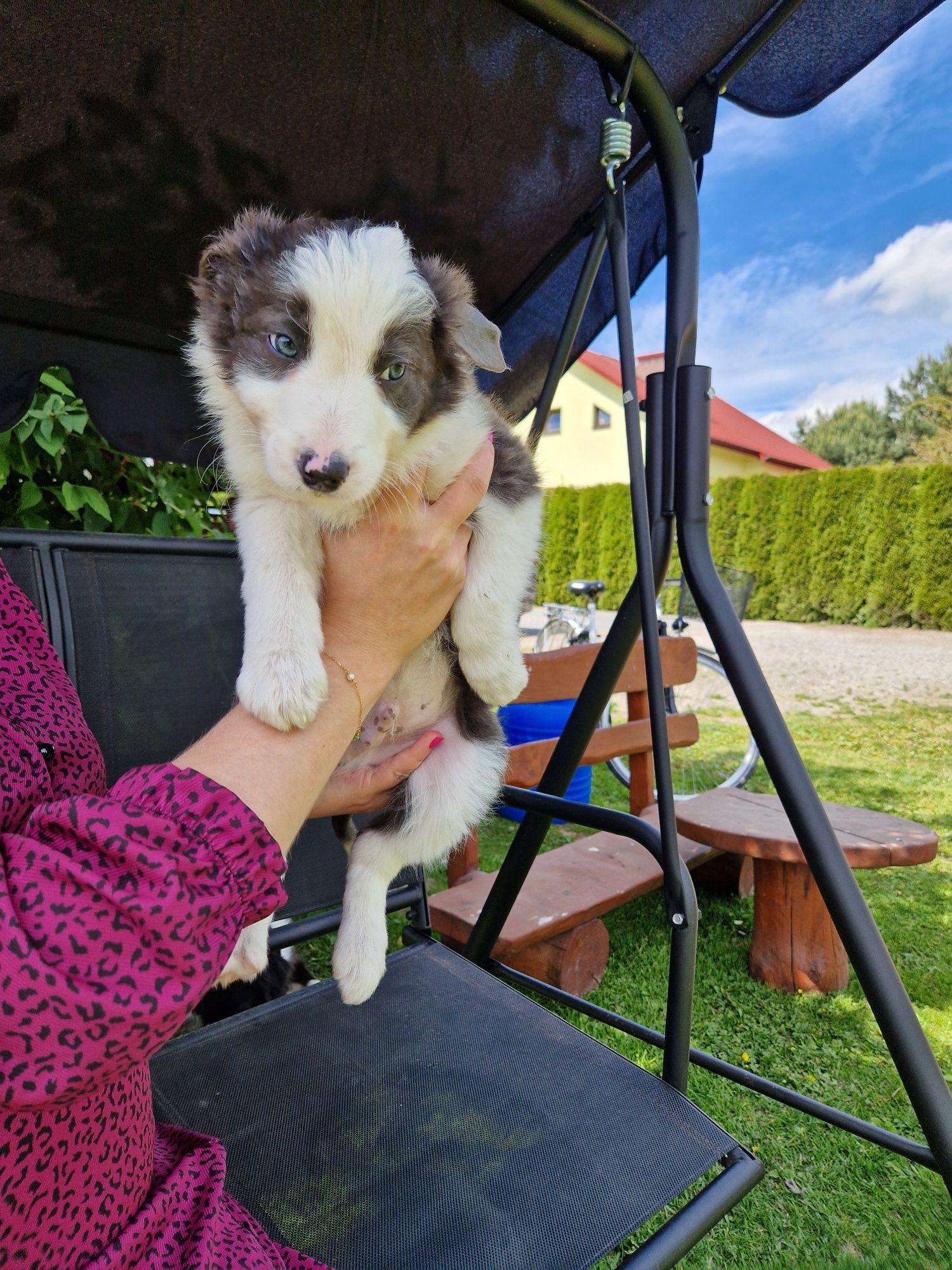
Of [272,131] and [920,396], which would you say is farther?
[920,396]

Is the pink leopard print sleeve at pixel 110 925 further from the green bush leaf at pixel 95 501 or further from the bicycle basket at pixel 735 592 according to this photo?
the bicycle basket at pixel 735 592

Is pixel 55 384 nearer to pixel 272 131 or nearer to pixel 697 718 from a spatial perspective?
pixel 272 131

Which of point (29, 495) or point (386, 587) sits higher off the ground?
point (29, 495)

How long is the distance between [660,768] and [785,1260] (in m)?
1.48

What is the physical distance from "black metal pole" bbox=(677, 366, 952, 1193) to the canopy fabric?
72 centimetres

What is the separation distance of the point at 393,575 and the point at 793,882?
2302 mm

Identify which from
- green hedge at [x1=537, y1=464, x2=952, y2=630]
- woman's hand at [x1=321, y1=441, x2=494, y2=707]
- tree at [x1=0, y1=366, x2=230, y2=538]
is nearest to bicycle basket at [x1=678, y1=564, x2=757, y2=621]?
tree at [x1=0, y1=366, x2=230, y2=538]

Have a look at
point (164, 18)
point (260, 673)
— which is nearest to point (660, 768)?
point (260, 673)

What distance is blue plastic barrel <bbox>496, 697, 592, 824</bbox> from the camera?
4242mm

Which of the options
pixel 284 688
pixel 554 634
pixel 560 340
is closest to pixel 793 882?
pixel 560 340

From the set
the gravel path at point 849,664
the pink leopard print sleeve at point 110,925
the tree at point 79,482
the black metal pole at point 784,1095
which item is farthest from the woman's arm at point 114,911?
the gravel path at point 849,664

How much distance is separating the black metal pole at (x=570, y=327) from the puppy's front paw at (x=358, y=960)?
4.10ft

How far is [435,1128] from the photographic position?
1.37 m

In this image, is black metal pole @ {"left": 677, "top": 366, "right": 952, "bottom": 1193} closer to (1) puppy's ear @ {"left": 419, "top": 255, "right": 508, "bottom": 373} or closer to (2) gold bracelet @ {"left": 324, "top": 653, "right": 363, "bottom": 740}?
(1) puppy's ear @ {"left": 419, "top": 255, "right": 508, "bottom": 373}
